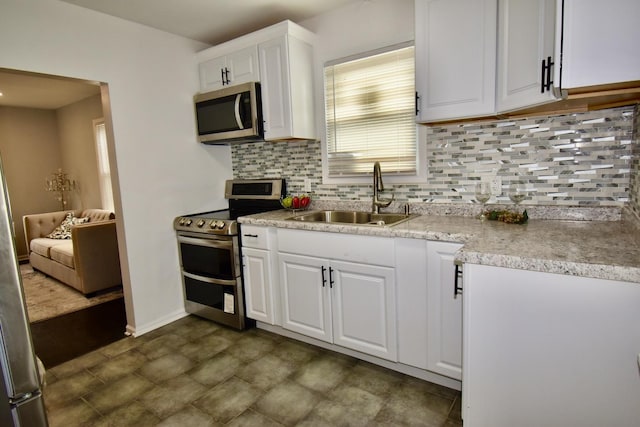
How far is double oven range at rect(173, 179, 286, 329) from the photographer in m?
2.79

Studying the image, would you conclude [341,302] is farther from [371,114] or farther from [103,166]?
[103,166]

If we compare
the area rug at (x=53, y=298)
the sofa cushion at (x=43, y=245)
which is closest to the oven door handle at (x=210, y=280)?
the area rug at (x=53, y=298)

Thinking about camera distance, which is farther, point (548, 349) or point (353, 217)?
point (353, 217)

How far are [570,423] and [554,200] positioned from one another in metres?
1.22

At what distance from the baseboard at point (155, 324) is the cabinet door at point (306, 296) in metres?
1.15

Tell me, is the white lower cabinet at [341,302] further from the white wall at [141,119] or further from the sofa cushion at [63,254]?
the sofa cushion at [63,254]

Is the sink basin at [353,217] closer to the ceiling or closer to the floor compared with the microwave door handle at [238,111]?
closer to the floor

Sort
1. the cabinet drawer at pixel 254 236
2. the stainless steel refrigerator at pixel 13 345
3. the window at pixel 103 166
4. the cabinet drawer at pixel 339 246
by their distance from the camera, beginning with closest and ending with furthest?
the stainless steel refrigerator at pixel 13 345 < the cabinet drawer at pixel 339 246 < the cabinet drawer at pixel 254 236 < the window at pixel 103 166

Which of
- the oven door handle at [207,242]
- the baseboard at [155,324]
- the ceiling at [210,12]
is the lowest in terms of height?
the baseboard at [155,324]

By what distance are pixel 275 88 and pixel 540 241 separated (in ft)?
6.87

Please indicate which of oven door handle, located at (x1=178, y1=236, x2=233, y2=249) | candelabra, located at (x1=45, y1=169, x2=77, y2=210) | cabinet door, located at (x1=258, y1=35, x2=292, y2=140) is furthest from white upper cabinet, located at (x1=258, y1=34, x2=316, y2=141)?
candelabra, located at (x1=45, y1=169, x2=77, y2=210)

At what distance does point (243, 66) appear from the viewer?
289cm

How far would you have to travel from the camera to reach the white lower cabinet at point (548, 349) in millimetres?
1125

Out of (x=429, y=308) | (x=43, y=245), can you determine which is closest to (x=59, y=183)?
(x=43, y=245)
